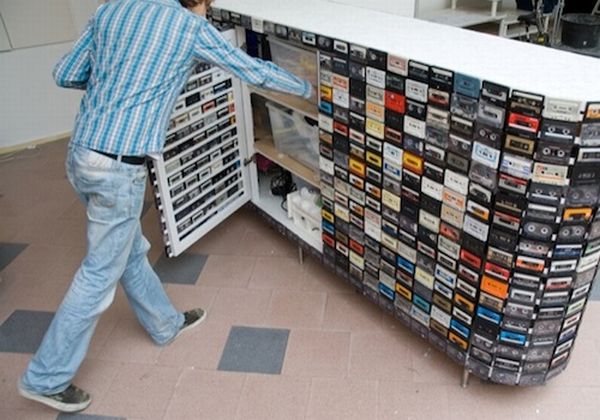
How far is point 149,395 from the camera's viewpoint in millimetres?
1875

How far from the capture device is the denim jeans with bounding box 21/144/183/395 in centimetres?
157

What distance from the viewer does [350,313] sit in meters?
2.20

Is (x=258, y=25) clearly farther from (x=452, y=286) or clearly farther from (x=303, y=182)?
(x=452, y=286)

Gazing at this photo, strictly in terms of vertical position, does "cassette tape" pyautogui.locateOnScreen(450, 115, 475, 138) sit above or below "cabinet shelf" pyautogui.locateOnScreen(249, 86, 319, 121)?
above

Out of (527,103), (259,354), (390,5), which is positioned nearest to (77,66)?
(259,354)

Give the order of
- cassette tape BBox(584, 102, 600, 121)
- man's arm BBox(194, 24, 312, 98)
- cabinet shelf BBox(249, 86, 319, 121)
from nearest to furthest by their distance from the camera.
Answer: cassette tape BBox(584, 102, 600, 121) < man's arm BBox(194, 24, 312, 98) < cabinet shelf BBox(249, 86, 319, 121)

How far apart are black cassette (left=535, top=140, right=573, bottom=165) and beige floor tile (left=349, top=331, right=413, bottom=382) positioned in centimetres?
97

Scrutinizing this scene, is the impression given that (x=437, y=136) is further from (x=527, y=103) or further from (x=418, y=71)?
(x=527, y=103)

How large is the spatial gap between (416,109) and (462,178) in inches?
9.4

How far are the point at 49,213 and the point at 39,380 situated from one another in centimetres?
153

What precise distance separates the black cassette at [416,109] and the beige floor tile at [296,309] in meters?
1.00

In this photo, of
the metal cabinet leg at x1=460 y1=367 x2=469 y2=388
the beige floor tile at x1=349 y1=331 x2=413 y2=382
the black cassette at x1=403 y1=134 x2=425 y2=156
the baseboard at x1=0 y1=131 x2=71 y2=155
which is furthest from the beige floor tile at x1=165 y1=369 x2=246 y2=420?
the baseboard at x1=0 y1=131 x2=71 y2=155

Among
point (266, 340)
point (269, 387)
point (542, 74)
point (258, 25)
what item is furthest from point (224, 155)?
point (542, 74)

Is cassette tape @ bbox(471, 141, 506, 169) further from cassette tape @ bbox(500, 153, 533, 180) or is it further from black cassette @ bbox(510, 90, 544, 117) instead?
black cassette @ bbox(510, 90, 544, 117)
